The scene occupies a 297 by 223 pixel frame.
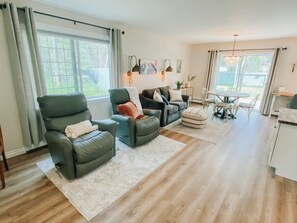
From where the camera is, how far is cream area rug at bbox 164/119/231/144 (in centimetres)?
351

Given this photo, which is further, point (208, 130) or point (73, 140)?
point (208, 130)

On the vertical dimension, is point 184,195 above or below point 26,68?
below

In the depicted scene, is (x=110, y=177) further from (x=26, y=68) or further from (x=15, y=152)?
(x=26, y=68)

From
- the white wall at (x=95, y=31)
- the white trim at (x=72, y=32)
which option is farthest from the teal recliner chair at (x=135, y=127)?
the white trim at (x=72, y=32)

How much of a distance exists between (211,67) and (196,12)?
3.82 metres

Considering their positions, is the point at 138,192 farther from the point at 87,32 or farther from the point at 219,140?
the point at 87,32

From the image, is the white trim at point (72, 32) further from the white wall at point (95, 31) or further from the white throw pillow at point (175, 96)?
the white throw pillow at point (175, 96)

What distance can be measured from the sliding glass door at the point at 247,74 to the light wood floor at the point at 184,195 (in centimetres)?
376

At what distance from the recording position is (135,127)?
9.35 ft

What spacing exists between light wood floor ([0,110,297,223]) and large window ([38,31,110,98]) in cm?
138

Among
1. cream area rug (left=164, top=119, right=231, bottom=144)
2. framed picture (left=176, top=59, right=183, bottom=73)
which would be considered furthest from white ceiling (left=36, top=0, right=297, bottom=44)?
framed picture (left=176, top=59, right=183, bottom=73)

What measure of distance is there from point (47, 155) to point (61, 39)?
207cm

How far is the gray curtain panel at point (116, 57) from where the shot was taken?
366cm

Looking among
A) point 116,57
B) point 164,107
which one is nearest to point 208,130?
point 164,107
